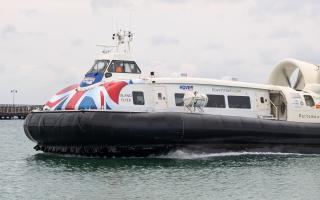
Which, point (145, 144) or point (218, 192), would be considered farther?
point (145, 144)

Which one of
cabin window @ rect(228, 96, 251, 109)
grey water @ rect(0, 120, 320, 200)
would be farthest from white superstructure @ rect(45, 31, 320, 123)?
grey water @ rect(0, 120, 320, 200)

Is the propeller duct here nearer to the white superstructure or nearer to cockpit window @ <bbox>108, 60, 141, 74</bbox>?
the white superstructure

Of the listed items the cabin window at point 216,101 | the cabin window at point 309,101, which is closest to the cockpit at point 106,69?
the cabin window at point 216,101

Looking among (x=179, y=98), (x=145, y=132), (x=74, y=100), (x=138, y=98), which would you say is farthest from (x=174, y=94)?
(x=74, y=100)

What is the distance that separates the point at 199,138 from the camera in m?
18.5

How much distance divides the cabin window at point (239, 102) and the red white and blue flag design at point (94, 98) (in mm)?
3816

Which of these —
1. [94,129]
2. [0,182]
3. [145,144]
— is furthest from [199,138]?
[0,182]

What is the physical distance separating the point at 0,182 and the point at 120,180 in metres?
2.99

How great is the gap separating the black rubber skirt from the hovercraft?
0.03 m

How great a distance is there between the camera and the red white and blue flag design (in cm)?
1803

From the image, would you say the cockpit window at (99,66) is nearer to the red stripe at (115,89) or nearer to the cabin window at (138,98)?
the red stripe at (115,89)

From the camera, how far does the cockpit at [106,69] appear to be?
64.2 ft

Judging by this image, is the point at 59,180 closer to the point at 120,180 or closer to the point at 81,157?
the point at 120,180

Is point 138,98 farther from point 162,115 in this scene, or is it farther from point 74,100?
point 74,100
